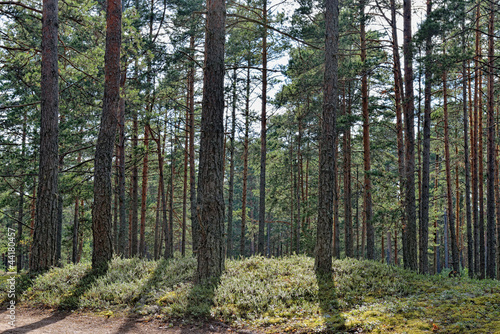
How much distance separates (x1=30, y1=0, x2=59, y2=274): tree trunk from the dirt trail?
289 centimetres

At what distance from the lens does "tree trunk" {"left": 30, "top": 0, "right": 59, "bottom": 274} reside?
9375mm

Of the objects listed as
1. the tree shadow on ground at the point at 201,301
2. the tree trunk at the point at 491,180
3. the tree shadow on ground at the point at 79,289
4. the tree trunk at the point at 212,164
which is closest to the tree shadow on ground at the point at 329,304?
the tree shadow on ground at the point at 201,301

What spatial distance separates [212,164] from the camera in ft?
26.3

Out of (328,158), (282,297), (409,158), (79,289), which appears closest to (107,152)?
(79,289)

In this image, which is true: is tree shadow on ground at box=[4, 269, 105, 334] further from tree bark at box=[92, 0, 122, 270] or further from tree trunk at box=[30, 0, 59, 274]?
tree trunk at box=[30, 0, 59, 274]

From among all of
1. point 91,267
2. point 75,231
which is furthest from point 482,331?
point 75,231

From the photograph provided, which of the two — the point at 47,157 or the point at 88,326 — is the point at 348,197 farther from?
the point at 88,326

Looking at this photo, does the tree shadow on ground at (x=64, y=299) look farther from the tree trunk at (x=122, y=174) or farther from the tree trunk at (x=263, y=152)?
the tree trunk at (x=263, y=152)

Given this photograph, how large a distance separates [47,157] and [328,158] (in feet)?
26.2

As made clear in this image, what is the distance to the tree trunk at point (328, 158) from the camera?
8.47m

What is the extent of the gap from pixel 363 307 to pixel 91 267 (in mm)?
7422

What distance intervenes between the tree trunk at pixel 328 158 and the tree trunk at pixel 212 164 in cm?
261

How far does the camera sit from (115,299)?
718 centimetres

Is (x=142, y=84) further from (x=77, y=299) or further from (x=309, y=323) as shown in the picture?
(x=309, y=323)
